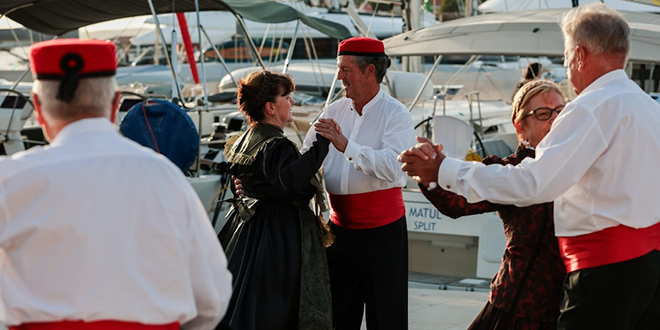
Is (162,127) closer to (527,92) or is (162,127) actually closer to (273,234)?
(273,234)

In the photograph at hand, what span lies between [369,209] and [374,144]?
310 millimetres

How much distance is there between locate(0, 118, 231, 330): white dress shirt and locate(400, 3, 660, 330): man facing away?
117cm

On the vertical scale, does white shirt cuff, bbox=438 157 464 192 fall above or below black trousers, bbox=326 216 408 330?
above

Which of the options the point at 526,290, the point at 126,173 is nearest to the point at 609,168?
the point at 526,290

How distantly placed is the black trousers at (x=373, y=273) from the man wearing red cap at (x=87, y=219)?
7.37ft

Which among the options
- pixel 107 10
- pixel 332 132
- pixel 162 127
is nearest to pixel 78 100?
Result: pixel 332 132

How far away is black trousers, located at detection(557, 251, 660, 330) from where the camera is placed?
2.96 m

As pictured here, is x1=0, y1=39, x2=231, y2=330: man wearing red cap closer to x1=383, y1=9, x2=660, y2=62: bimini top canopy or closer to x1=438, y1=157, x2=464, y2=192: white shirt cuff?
x1=438, y1=157, x2=464, y2=192: white shirt cuff

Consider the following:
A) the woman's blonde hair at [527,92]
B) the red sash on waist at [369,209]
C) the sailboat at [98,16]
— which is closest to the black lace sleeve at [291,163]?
the red sash on waist at [369,209]

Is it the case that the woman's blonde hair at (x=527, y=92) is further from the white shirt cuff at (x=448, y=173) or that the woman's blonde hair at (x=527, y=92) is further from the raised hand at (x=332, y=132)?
the raised hand at (x=332, y=132)

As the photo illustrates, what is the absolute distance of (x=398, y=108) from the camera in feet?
14.7

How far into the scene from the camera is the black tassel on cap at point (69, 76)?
7.09 ft

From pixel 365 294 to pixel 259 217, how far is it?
2.13 feet

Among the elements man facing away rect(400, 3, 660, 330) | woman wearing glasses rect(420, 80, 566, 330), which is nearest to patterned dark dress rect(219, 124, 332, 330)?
woman wearing glasses rect(420, 80, 566, 330)
